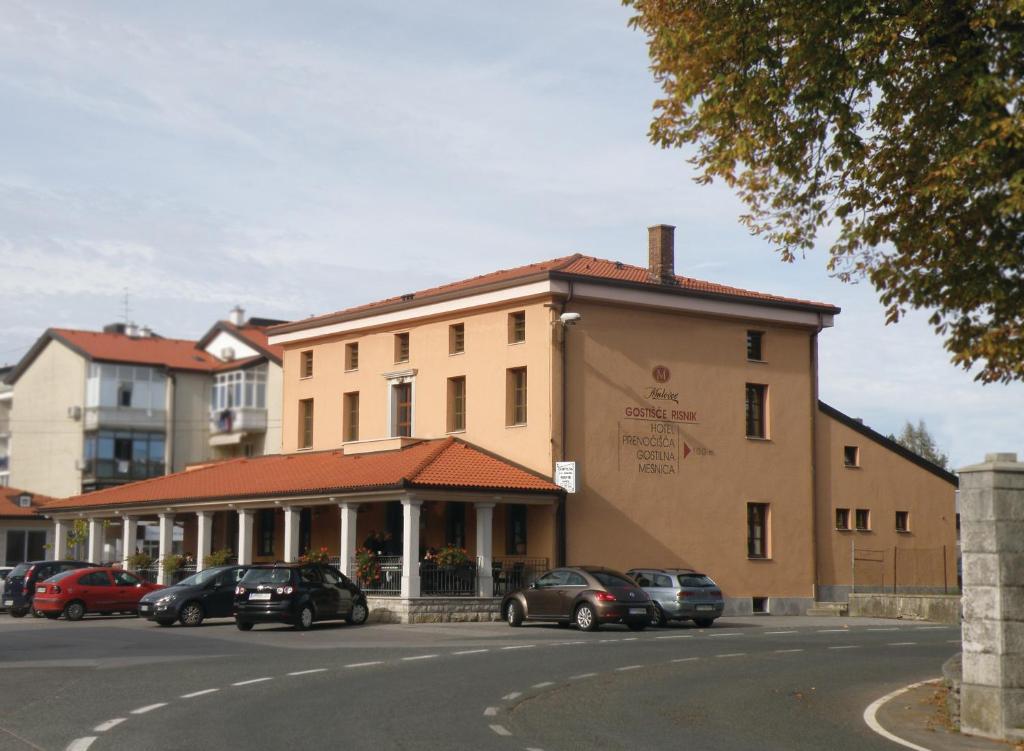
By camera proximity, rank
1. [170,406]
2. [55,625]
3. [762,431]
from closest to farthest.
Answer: [55,625] → [762,431] → [170,406]

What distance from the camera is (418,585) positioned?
1409 inches

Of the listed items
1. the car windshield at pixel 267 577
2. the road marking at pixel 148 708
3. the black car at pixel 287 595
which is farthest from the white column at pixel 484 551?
the road marking at pixel 148 708

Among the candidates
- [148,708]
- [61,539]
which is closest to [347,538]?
[61,539]

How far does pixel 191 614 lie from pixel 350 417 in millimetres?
15895

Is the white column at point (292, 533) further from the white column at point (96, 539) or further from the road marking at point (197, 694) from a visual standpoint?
the road marking at point (197, 694)

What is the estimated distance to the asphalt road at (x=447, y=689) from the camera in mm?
12867

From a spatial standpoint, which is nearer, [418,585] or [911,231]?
[911,231]

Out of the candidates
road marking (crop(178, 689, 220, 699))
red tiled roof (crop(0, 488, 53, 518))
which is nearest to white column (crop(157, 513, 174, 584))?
red tiled roof (crop(0, 488, 53, 518))

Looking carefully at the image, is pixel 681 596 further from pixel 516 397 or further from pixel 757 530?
pixel 757 530

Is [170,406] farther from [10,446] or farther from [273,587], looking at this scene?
[273,587]

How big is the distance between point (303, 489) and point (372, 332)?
8.05 metres

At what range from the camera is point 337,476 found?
4050cm

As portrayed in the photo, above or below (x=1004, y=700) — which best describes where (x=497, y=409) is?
above

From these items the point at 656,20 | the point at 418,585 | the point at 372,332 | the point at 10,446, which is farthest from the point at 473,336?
the point at 10,446
